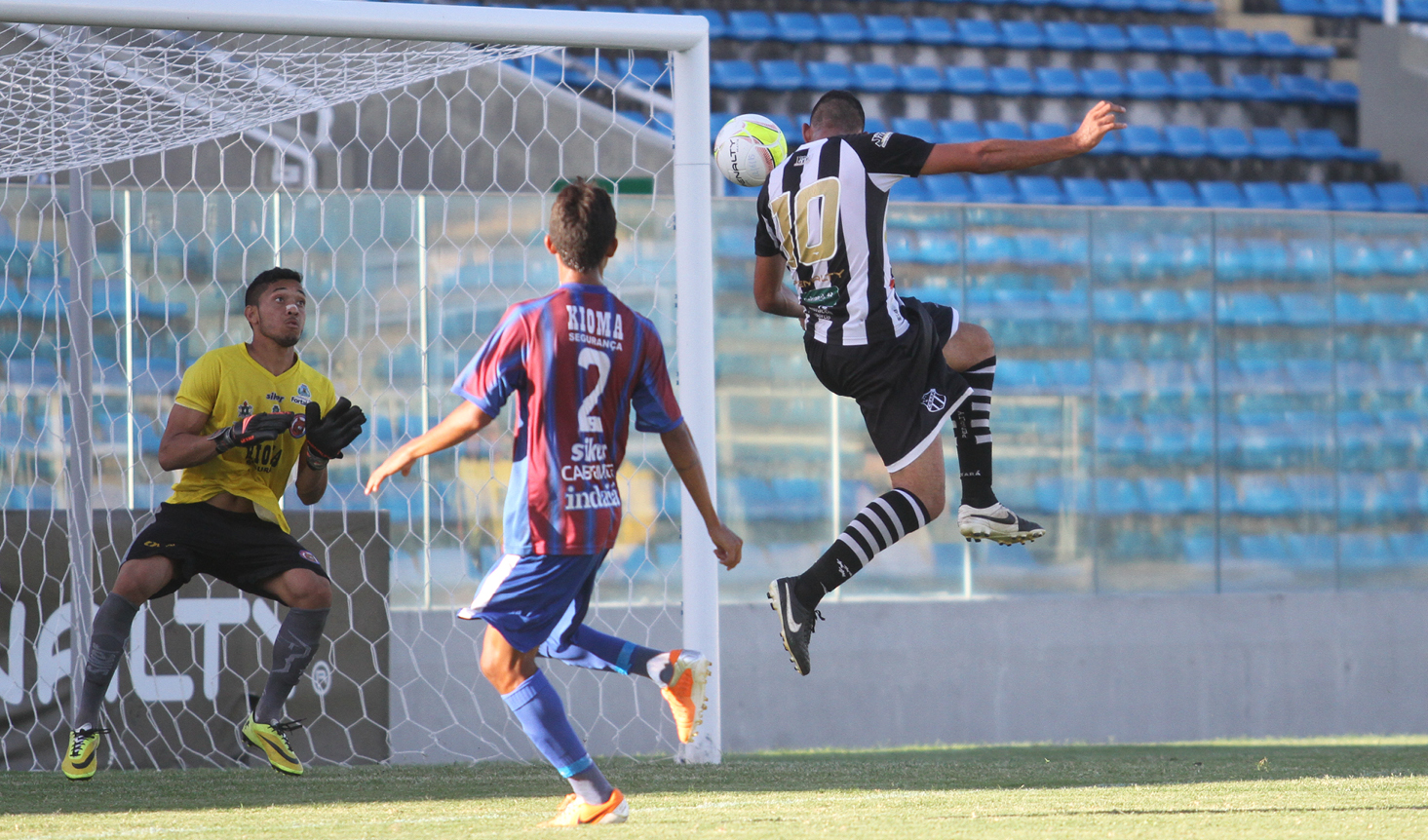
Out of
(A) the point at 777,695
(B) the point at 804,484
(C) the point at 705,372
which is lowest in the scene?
(A) the point at 777,695

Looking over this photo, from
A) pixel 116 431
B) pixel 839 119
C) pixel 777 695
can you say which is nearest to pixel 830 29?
pixel 777 695

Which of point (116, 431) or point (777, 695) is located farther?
point (777, 695)

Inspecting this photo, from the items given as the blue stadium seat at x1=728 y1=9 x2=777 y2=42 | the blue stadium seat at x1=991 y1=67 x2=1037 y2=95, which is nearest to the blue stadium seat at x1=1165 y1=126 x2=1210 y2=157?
the blue stadium seat at x1=991 y1=67 x2=1037 y2=95

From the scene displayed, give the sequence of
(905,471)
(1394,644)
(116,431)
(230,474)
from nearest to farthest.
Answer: (905,471) < (230,474) < (116,431) < (1394,644)

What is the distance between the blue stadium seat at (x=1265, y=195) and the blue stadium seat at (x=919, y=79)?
2.37m

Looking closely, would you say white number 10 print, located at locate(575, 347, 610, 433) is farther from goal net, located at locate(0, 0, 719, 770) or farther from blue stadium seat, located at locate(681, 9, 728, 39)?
blue stadium seat, located at locate(681, 9, 728, 39)

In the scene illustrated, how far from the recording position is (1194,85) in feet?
39.9

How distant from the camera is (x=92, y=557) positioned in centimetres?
636

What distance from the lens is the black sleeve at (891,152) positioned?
4.32 m

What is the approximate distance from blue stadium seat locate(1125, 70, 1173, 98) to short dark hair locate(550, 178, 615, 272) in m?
9.02

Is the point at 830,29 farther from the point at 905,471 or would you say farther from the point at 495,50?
the point at 905,471

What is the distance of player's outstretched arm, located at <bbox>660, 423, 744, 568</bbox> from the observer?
3925 millimetres

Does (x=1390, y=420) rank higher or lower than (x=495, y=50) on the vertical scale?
lower

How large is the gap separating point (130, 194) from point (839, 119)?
4041 millimetres
